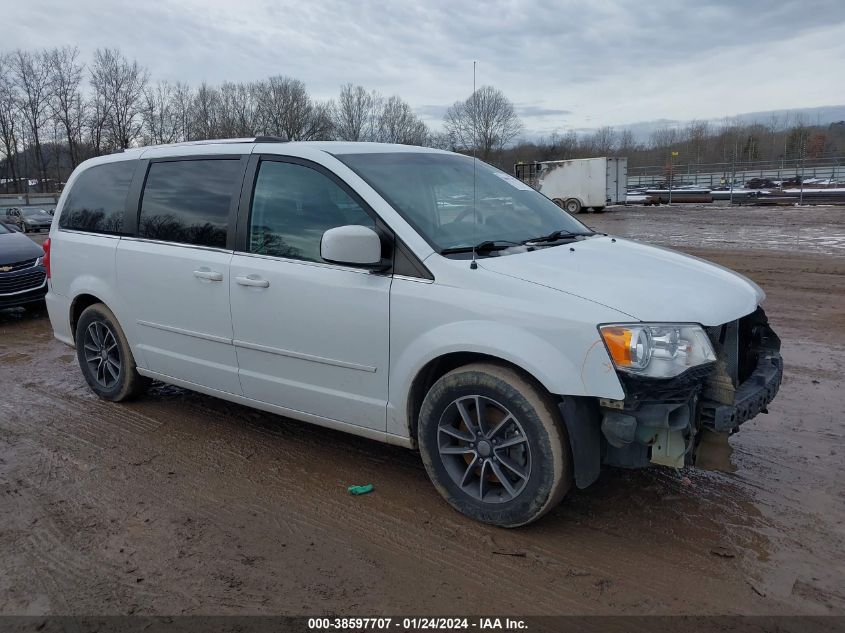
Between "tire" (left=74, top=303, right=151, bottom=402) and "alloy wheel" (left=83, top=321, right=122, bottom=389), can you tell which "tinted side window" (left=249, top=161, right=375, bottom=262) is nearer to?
"tire" (left=74, top=303, right=151, bottom=402)

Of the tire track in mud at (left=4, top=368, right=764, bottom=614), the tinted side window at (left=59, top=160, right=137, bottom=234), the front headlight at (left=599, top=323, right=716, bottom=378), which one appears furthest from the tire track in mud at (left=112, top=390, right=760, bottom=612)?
the tinted side window at (left=59, top=160, right=137, bottom=234)

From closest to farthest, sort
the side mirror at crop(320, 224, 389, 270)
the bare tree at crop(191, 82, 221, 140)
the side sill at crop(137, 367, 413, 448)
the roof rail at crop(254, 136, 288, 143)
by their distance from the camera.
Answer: the side mirror at crop(320, 224, 389, 270), the side sill at crop(137, 367, 413, 448), the roof rail at crop(254, 136, 288, 143), the bare tree at crop(191, 82, 221, 140)

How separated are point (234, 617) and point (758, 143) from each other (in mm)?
72432

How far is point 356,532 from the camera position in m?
3.46

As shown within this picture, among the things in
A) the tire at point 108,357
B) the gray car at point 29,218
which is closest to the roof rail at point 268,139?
the tire at point 108,357

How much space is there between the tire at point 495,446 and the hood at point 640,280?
20.3 inches

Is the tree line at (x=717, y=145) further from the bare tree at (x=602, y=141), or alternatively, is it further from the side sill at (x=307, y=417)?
the side sill at (x=307, y=417)

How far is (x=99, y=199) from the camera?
5.41 metres

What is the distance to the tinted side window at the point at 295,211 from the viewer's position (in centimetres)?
392

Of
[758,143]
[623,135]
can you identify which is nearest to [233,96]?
[623,135]

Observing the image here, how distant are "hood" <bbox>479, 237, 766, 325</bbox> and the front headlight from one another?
60 millimetres

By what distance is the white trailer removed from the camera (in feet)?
108

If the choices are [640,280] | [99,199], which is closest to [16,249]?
[99,199]

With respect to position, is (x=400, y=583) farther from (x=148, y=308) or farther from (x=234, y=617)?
(x=148, y=308)
